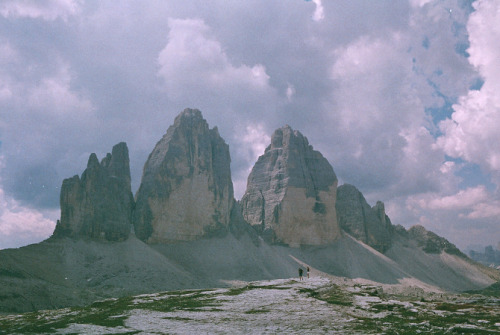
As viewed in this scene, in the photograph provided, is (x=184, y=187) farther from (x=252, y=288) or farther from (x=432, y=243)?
(x=432, y=243)

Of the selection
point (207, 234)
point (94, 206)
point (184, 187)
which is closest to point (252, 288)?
point (94, 206)

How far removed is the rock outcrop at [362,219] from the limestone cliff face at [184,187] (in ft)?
161

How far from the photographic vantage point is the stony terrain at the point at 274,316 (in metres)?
22.1

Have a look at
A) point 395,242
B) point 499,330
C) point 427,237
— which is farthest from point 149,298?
point 427,237

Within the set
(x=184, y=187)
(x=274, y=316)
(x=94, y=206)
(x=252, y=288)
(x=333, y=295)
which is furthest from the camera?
(x=184, y=187)

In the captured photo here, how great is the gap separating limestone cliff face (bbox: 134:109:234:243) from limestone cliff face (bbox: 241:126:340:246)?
19.7 m

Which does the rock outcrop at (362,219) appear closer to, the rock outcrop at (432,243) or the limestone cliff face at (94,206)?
the rock outcrop at (432,243)

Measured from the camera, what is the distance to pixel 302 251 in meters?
126

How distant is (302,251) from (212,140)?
146 feet

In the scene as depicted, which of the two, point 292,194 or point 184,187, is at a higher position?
point 292,194

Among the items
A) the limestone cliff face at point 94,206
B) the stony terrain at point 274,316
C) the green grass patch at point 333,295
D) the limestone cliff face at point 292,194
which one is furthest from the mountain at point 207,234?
the green grass patch at point 333,295

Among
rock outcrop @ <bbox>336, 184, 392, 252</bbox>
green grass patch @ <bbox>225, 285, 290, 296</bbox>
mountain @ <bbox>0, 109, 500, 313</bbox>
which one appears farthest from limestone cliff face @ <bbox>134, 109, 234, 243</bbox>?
green grass patch @ <bbox>225, 285, 290, 296</bbox>

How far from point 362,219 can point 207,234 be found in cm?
6363

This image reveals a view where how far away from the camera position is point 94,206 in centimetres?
8869
